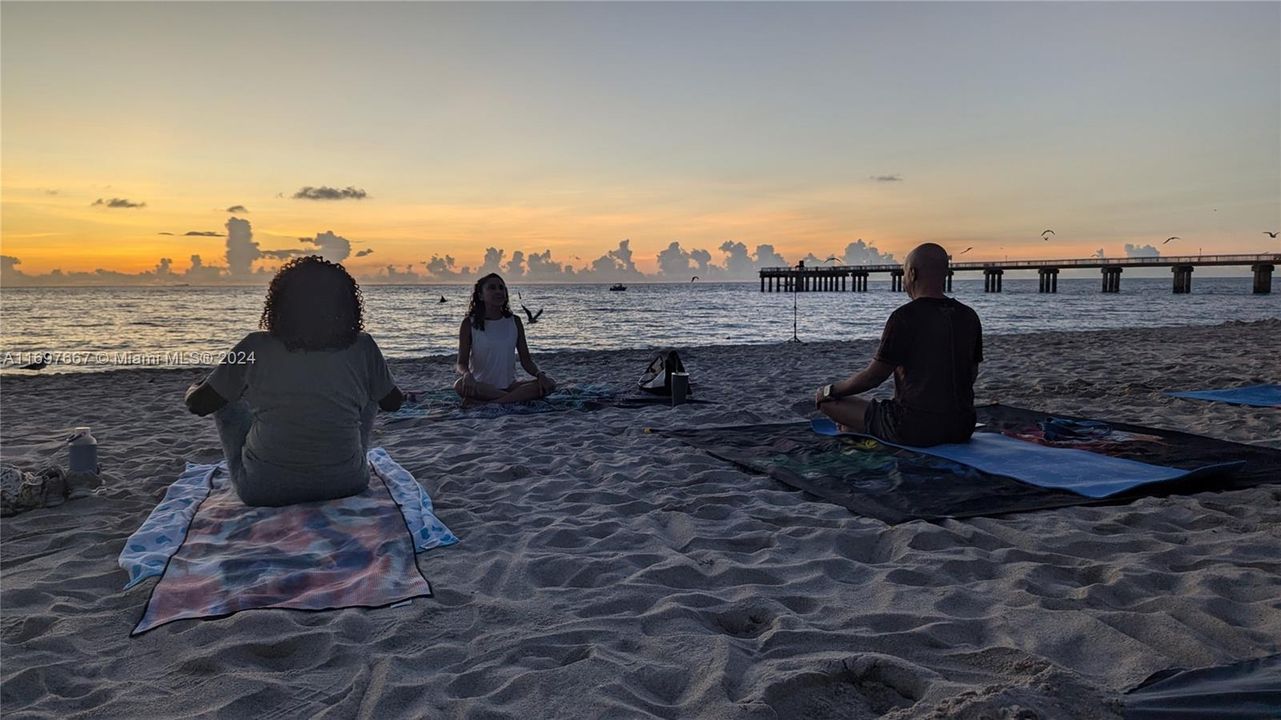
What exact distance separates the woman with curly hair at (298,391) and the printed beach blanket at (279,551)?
160 millimetres

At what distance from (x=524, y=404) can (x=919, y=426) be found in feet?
12.3

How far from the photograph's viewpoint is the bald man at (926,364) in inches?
179

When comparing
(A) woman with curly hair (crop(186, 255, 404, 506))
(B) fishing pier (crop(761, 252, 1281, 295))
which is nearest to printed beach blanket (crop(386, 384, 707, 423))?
(A) woman with curly hair (crop(186, 255, 404, 506))

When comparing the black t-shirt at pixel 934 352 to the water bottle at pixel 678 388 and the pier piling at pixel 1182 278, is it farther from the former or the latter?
the pier piling at pixel 1182 278

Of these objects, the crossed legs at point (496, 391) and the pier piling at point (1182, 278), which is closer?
the crossed legs at point (496, 391)

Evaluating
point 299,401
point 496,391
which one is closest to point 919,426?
point 299,401

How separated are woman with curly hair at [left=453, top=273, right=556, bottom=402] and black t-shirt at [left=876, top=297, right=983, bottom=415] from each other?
356 cm

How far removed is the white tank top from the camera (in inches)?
282

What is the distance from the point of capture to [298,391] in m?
3.60

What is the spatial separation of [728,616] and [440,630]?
95 cm

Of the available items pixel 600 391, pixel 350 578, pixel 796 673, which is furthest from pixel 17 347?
pixel 796 673

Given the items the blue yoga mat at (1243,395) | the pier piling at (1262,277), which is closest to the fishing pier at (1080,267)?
the pier piling at (1262,277)

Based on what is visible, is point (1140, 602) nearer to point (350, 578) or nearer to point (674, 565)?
point (674, 565)

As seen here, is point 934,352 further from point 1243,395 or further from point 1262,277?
point 1262,277
